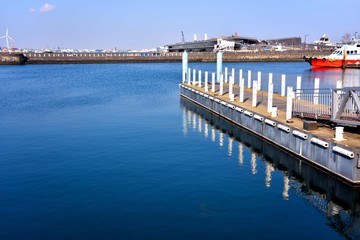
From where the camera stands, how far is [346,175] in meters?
16.5

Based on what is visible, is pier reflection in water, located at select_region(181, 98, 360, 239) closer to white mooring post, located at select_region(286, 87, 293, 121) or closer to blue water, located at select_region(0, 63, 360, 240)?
blue water, located at select_region(0, 63, 360, 240)

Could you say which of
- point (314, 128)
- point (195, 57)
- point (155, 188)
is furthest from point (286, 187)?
point (195, 57)

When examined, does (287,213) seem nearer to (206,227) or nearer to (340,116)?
(206,227)

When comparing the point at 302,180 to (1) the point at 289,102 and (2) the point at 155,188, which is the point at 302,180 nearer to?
(1) the point at 289,102

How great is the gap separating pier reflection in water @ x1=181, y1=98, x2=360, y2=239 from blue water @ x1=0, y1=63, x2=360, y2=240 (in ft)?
0.18

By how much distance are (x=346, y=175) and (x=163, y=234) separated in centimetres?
853

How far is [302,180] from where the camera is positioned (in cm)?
1822

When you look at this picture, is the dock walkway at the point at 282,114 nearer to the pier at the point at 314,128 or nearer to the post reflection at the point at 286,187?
the pier at the point at 314,128

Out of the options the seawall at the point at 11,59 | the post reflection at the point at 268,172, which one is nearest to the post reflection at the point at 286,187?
the post reflection at the point at 268,172

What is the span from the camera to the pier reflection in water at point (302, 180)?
47.2ft

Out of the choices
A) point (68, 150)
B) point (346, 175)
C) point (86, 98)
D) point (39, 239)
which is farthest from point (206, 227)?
point (86, 98)

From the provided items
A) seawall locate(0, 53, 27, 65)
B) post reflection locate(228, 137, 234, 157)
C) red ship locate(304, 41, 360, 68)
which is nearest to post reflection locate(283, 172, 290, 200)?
post reflection locate(228, 137, 234, 157)

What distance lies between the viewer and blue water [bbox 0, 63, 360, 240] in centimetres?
1345

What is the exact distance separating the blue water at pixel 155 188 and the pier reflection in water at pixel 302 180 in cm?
6
